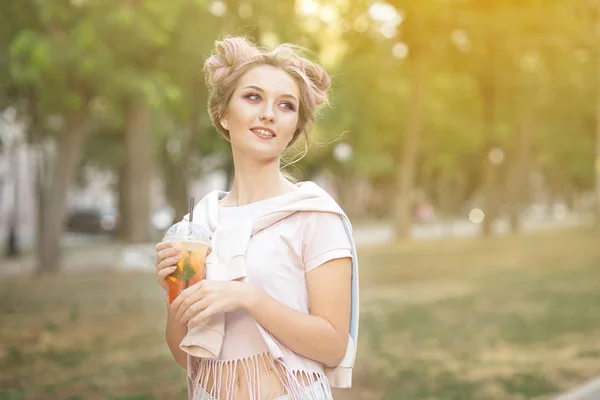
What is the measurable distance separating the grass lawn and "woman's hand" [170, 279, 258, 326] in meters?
6.06

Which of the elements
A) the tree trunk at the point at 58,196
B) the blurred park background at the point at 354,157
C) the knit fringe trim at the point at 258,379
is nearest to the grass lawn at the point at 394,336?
the blurred park background at the point at 354,157

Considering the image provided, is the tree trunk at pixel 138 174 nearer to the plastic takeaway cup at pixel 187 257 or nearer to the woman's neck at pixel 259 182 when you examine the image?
the woman's neck at pixel 259 182

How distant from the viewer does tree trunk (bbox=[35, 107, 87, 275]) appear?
2050 cm

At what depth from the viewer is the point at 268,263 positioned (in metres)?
2.41

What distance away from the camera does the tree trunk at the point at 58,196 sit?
20.5m

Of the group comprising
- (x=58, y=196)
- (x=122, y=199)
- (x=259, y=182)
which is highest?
(x=122, y=199)

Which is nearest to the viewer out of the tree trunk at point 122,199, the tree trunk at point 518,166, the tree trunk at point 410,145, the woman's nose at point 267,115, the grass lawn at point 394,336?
the woman's nose at point 267,115

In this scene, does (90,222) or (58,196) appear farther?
(90,222)

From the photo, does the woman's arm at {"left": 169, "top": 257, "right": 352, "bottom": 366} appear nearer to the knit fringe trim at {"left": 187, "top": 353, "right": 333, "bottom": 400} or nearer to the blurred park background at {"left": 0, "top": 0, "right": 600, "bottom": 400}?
the knit fringe trim at {"left": 187, "top": 353, "right": 333, "bottom": 400}

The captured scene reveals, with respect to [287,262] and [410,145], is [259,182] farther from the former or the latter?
[410,145]

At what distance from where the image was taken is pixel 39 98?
18.5m

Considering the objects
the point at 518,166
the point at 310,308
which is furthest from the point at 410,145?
the point at 310,308

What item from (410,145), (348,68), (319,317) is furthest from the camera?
(348,68)

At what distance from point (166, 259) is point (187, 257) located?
0.05m
